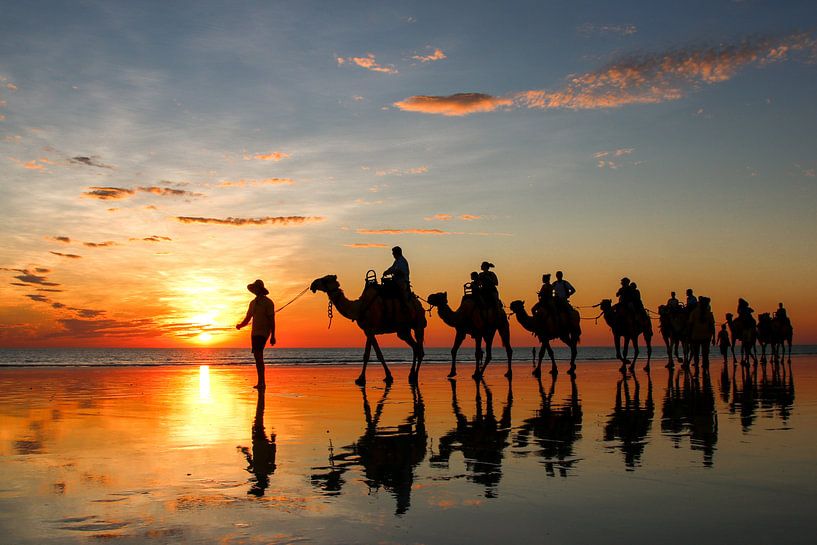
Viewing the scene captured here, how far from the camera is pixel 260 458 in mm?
7316

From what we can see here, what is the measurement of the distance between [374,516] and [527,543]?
1.07 m

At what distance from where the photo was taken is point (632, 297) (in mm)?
26734

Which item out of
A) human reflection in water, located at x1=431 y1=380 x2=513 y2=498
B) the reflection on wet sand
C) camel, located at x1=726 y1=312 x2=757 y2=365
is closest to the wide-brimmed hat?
human reflection in water, located at x1=431 y1=380 x2=513 y2=498

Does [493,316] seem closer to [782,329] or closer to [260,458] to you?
[260,458]

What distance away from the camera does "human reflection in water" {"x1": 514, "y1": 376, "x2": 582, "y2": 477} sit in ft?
23.1

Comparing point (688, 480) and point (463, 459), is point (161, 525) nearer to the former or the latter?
point (463, 459)

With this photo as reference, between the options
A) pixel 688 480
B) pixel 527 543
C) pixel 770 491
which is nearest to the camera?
pixel 527 543

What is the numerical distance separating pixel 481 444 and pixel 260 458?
7.53 ft

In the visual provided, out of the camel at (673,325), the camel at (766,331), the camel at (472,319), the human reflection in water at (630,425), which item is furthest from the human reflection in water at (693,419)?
the camel at (766,331)

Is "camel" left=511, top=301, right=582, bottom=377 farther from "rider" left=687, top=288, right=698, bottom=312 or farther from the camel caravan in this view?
"rider" left=687, top=288, right=698, bottom=312

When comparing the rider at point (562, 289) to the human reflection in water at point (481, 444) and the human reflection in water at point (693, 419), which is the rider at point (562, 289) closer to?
the human reflection in water at point (693, 419)

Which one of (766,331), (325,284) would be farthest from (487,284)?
(766,331)

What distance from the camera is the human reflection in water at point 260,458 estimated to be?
6020 mm

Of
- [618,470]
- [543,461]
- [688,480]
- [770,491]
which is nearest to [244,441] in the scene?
[543,461]
